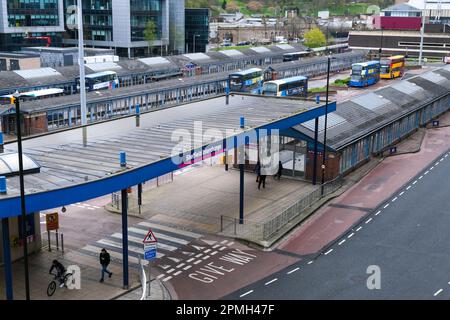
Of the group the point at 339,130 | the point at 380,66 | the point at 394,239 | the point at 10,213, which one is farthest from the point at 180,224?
the point at 380,66

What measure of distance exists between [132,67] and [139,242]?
54.3 meters

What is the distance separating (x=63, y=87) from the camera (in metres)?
65.9

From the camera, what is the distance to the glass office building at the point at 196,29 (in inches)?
5074

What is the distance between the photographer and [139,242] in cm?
2788

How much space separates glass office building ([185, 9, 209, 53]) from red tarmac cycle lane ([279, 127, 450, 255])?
85.7 m

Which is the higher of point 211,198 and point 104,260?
point 104,260

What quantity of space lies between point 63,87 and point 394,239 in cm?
4792

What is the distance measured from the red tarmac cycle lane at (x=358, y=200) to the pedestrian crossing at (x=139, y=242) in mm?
5078

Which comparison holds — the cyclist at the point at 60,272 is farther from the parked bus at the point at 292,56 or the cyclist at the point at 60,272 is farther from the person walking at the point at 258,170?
the parked bus at the point at 292,56

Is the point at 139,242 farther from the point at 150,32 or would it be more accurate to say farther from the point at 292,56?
the point at 150,32

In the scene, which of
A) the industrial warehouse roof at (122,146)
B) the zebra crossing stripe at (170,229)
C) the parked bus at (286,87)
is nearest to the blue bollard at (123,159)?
the industrial warehouse roof at (122,146)

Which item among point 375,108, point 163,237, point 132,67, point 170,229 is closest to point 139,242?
point 163,237

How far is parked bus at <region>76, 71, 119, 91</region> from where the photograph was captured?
221ft

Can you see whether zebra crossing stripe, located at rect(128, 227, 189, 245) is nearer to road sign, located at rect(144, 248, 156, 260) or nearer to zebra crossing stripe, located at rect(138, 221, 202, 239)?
zebra crossing stripe, located at rect(138, 221, 202, 239)
